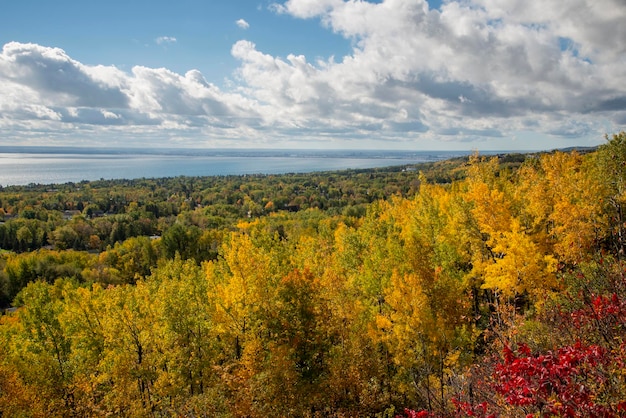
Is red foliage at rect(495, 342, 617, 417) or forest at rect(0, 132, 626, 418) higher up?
red foliage at rect(495, 342, 617, 417)

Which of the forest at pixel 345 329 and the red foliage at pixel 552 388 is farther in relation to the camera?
the forest at pixel 345 329

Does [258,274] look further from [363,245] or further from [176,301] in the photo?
[363,245]

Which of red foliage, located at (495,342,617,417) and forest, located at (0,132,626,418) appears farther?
forest, located at (0,132,626,418)

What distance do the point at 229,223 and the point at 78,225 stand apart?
143 feet

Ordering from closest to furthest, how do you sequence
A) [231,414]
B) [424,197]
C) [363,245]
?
[231,414] < [363,245] < [424,197]

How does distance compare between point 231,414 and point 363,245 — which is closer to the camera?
point 231,414

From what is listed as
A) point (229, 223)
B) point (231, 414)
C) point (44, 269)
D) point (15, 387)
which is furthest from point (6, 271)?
point (231, 414)

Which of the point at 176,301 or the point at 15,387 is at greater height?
the point at 176,301

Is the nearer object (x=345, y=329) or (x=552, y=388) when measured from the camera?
(x=552, y=388)

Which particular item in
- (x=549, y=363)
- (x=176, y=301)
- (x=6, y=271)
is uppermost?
(x=549, y=363)

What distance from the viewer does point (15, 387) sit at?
20891mm

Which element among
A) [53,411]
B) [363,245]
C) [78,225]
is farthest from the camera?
[78,225]

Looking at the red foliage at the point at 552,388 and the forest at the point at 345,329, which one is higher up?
the red foliage at the point at 552,388

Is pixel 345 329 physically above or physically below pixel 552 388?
below
